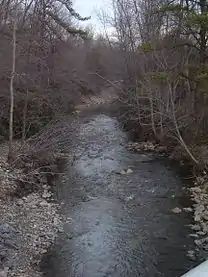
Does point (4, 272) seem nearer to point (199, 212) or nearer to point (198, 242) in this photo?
point (198, 242)

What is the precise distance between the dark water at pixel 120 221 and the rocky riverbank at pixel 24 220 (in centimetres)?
34

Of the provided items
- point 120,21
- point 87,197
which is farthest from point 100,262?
point 120,21

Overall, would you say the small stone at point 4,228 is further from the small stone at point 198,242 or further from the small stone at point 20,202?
the small stone at point 198,242

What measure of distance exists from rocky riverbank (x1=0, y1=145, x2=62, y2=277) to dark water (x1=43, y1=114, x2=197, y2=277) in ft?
1.11

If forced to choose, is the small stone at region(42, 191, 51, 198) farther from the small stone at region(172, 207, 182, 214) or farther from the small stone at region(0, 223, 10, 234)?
the small stone at region(172, 207, 182, 214)

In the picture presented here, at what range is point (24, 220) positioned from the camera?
1049cm

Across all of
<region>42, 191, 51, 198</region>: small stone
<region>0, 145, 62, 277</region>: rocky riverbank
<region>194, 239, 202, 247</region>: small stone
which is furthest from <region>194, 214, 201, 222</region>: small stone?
<region>42, 191, 51, 198</region>: small stone

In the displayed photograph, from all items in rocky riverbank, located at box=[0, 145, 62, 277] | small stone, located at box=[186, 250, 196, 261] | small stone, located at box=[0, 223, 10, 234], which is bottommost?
small stone, located at box=[186, 250, 196, 261]

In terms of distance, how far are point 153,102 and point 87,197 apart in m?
8.77

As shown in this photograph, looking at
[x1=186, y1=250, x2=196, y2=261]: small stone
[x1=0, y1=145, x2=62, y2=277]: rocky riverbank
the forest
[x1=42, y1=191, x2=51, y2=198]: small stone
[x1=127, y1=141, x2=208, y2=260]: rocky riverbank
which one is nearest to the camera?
[x1=0, y1=145, x2=62, y2=277]: rocky riverbank

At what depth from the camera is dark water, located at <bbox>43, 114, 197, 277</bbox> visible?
28.0ft

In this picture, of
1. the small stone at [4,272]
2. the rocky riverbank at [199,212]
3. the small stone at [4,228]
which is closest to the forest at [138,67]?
the rocky riverbank at [199,212]

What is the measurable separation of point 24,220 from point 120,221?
243 centimetres

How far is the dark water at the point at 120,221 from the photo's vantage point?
28.0 feet
